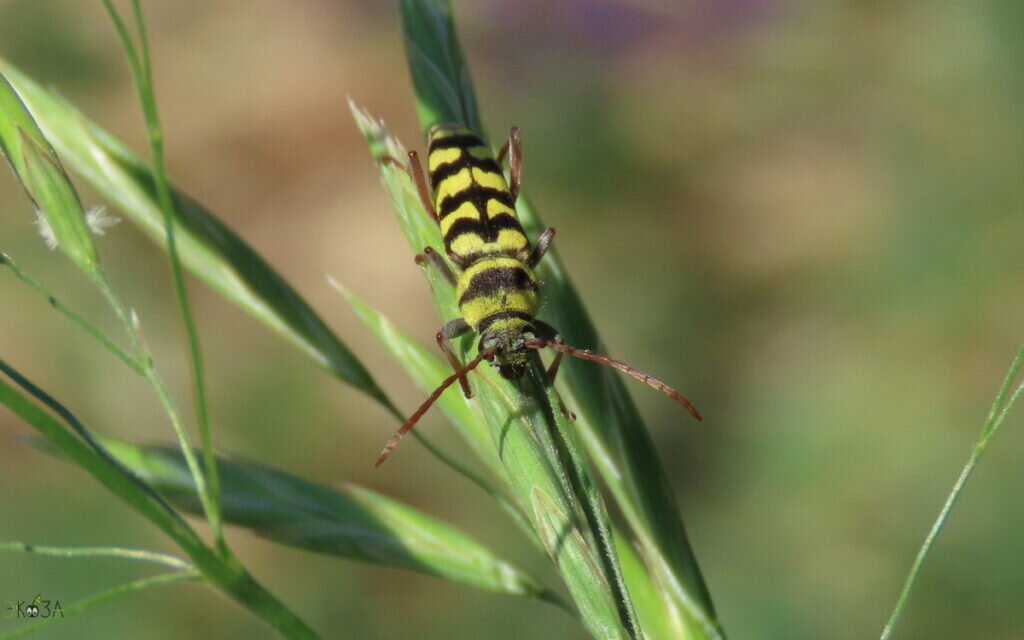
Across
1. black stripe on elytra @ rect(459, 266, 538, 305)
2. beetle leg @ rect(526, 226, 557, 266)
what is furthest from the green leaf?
black stripe on elytra @ rect(459, 266, 538, 305)

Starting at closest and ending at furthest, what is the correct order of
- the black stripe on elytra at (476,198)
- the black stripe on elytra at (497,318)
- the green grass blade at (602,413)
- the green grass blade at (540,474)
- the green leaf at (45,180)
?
the green leaf at (45,180), the green grass blade at (540,474), the green grass blade at (602,413), the black stripe on elytra at (497,318), the black stripe on elytra at (476,198)

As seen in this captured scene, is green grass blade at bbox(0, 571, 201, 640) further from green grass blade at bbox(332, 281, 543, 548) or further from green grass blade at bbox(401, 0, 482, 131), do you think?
green grass blade at bbox(401, 0, 482, 131)

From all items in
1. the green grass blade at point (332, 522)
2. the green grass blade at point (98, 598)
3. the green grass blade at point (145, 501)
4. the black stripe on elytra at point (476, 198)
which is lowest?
the green grass blade at point (98, 598)

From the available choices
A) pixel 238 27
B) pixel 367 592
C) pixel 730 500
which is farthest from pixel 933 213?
pixel 238 27

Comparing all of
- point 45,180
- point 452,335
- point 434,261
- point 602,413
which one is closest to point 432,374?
point 434,261

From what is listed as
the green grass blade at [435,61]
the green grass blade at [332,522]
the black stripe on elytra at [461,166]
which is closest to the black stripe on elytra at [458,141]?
the green grass blade at [435,61]

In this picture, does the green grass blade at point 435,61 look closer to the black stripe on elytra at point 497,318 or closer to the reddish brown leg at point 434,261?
Answer: the reddish brown leg at point 434,261

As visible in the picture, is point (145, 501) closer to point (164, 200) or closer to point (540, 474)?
point (164, 200)

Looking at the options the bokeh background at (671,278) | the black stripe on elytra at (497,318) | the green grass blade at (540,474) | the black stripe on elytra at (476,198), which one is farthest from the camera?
the bokeh background at (671,278)
